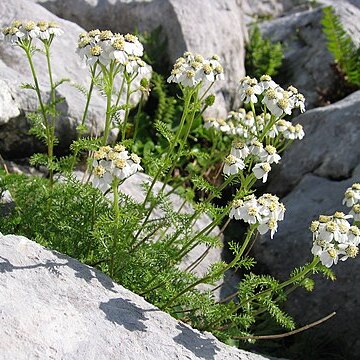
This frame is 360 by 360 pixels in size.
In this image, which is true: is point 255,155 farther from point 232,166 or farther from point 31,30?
point 31,30

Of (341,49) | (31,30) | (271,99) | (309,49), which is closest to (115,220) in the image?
(271,99)

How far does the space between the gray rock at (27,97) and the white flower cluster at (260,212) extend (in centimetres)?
202

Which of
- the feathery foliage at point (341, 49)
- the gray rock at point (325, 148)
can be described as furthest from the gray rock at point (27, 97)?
the feathery foliage at point (341, 49)

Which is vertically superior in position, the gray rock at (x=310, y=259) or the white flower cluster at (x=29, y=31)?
the white flower cluster at (x=29, y=31)

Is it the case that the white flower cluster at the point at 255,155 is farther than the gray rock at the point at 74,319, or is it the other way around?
the white flower cluster at the point at 255,155

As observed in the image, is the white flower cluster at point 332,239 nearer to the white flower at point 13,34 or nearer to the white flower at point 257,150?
the white flower at point 257,150

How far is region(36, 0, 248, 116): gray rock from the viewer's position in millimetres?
6887

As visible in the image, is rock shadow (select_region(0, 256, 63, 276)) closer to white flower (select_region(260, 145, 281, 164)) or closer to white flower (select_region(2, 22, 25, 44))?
white flower (select_region(260, 145, 281, 164))

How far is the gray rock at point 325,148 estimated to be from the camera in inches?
210

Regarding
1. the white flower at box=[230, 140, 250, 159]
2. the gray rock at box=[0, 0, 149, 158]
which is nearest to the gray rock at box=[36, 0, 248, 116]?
the gray rock at box=[0, 0, 149, 158]

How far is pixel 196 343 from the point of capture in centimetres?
314

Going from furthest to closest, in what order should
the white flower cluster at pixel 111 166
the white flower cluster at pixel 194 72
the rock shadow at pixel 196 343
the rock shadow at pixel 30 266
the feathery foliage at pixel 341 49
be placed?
the feathery foliage at pixel 341 49, the white flower cluster at pixel 194 72, the rock shadow at pixel 196 343, the rock shadow at pixel 30 266, the white flower cluster at pixel 111 166

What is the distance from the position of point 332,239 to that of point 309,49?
5.03 metres

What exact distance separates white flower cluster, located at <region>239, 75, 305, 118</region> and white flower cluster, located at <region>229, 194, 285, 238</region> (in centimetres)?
47
